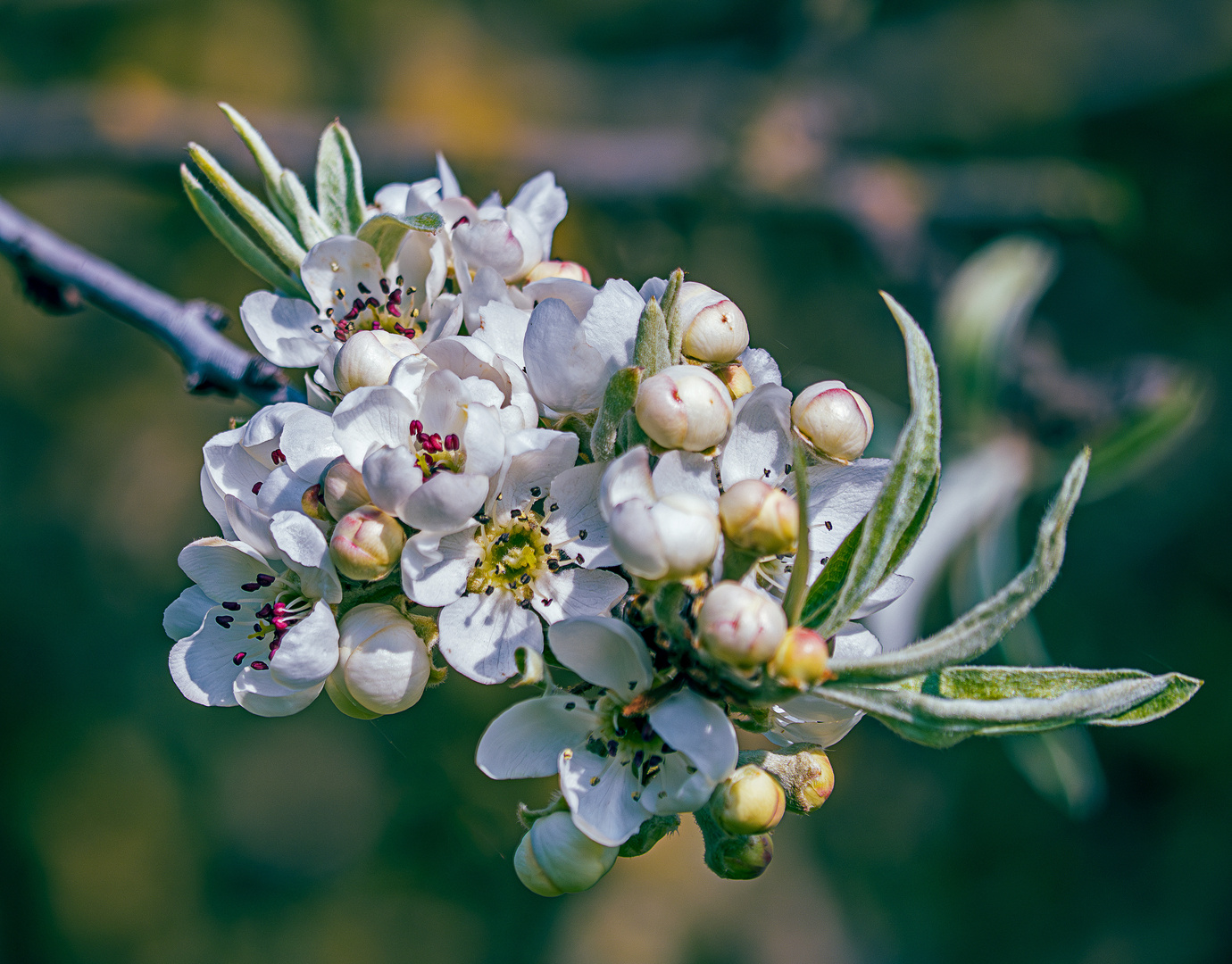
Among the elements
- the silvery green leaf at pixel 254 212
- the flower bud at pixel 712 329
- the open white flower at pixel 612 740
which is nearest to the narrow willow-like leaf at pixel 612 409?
the flower bud at pixel 712 329

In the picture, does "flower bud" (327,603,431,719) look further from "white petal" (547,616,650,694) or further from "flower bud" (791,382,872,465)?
"flower bud" (791,382,872,465)

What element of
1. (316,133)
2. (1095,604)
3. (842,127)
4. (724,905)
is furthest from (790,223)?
(724,905)

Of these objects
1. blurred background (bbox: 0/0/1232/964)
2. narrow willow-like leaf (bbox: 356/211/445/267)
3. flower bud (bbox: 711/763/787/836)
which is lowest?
blurred background (bbox: 0/0/1232/964)

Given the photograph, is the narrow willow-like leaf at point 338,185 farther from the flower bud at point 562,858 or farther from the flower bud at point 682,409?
the flower bud at point 562,858

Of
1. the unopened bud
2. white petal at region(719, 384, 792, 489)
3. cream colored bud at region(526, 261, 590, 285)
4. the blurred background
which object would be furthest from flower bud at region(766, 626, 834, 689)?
the blurred background

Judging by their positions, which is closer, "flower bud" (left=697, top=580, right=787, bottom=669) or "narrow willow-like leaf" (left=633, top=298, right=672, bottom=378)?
"flower bud" (left=697, top=580, right=787, bottom=669)
